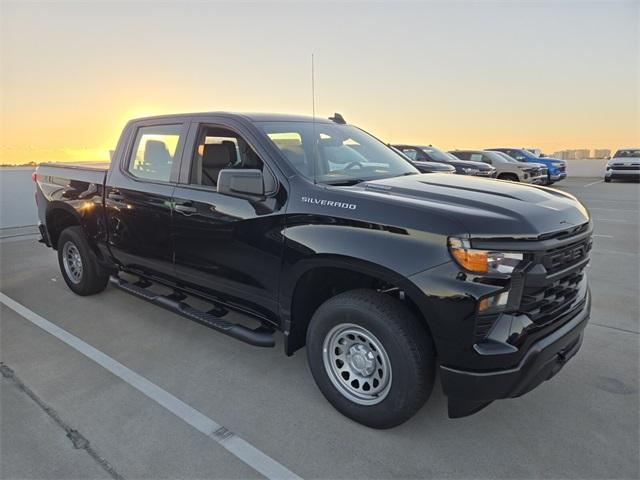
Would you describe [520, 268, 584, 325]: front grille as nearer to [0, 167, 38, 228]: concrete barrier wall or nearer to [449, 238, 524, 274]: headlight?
[449, 238, 524, 274]: headlight

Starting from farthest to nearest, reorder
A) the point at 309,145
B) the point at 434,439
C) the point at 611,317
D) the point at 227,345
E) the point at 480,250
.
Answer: the point at 611,317 < the point at 227,345 < the point at 309,145 < the point at 434,439 < the point at 480,250

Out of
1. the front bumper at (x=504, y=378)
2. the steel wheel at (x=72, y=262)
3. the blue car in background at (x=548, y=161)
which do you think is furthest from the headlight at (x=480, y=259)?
the blue car in background at (x=548, y=161)

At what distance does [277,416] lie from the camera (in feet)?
9.59

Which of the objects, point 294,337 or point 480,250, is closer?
point 480,250

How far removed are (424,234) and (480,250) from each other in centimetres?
30

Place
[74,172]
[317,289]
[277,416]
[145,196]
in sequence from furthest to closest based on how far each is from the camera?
[74,172], [145,196], [317,289], [277,416]

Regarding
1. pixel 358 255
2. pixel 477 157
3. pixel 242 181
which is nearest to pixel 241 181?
pixel 242 181

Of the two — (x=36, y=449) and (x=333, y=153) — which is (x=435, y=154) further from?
(x=36, y=449)

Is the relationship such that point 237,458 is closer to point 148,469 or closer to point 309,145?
point 148,469

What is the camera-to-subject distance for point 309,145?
11.6ft

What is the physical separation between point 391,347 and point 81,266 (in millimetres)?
4013

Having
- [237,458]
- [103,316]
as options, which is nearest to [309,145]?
[237,458]

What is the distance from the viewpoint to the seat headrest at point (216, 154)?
12.0 ft

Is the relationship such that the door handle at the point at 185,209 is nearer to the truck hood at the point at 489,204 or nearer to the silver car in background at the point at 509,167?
the truck hood at the point at 489,204
